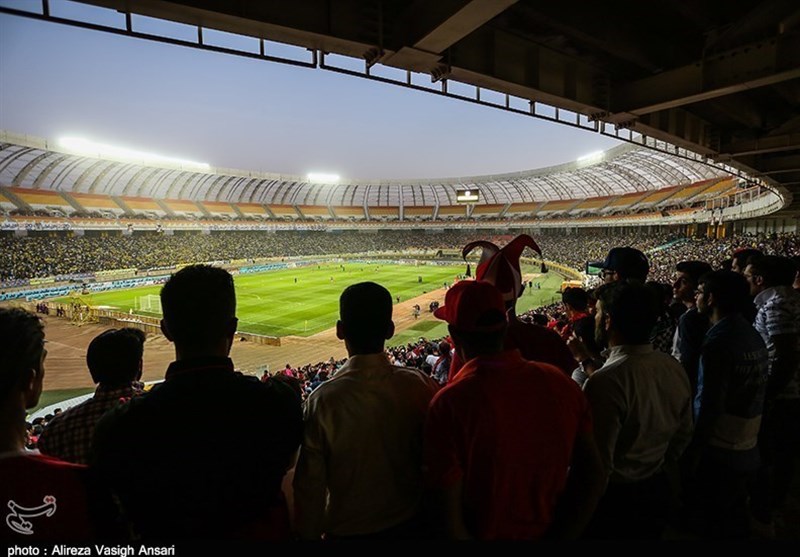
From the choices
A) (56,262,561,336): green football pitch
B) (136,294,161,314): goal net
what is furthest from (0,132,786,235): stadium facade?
(136,294,161,314): goal net

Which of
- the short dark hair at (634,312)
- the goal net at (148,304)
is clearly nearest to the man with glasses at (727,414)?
the short dark hair at (634,312)

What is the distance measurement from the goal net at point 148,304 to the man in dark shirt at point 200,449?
33.8 meters

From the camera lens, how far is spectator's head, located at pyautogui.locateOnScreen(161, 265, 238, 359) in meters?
1.91

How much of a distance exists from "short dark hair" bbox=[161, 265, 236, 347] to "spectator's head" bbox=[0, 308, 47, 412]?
574 mm

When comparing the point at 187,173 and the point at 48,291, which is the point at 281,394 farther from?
the point at 187,173

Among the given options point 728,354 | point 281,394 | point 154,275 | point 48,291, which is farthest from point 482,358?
point 154,275

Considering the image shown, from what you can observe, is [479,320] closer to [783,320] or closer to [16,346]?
[16,346]

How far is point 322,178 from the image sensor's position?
293 feet

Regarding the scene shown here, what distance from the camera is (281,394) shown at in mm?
1903

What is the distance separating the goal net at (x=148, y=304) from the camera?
106ft

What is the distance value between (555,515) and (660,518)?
39.8 inches

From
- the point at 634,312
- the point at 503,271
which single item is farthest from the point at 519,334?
the point at 634,312

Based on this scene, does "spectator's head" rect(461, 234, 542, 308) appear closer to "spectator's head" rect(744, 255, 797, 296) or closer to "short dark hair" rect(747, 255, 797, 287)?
"spectator's head" rect(744, 255, 797, 296)

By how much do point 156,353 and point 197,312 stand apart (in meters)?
24.3
